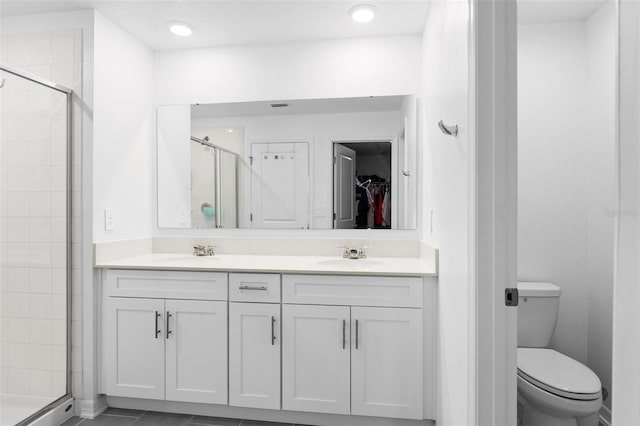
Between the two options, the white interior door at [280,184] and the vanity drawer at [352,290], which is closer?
the vanity drawer at [352,290]

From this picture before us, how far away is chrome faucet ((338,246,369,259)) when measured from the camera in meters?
2.43

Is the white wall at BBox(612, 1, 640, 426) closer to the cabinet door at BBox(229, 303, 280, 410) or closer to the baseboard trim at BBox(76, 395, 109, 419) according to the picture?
the cabinet door at BBox(229, 303, 280, 410)

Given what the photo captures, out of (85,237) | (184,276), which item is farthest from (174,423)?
(85,237)

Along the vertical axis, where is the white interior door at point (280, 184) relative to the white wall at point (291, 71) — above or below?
below

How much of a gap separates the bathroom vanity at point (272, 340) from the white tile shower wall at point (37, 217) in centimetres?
25

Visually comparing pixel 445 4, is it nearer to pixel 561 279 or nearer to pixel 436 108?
pixel 436 108

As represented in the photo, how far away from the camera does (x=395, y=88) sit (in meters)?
2.49

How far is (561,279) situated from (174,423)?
93.2 inches

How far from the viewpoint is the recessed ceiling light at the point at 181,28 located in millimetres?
2330

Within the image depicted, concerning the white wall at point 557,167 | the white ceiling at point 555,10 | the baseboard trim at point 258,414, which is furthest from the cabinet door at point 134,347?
the white ceiling at point 555,10

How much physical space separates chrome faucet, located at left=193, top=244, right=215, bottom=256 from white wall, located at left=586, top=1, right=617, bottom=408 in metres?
2.37

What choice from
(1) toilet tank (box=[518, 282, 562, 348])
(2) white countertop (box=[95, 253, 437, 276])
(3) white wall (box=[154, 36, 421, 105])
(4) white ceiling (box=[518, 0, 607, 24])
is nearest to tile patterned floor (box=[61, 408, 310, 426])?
(2) white countertop (box=[95, 253, 437, 276])

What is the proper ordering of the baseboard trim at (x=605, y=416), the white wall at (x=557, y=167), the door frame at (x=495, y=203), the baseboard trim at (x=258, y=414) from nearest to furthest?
the door frame at (x=495, y=203) → the baseboard trim at (x=605, y=416) → the baseboard trim at (x=258, y=414) → the white wall at (x=557, y=167)

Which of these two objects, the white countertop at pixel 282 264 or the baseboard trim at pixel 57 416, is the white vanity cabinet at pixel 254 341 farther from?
the baseboard trim at pixel 57 416
